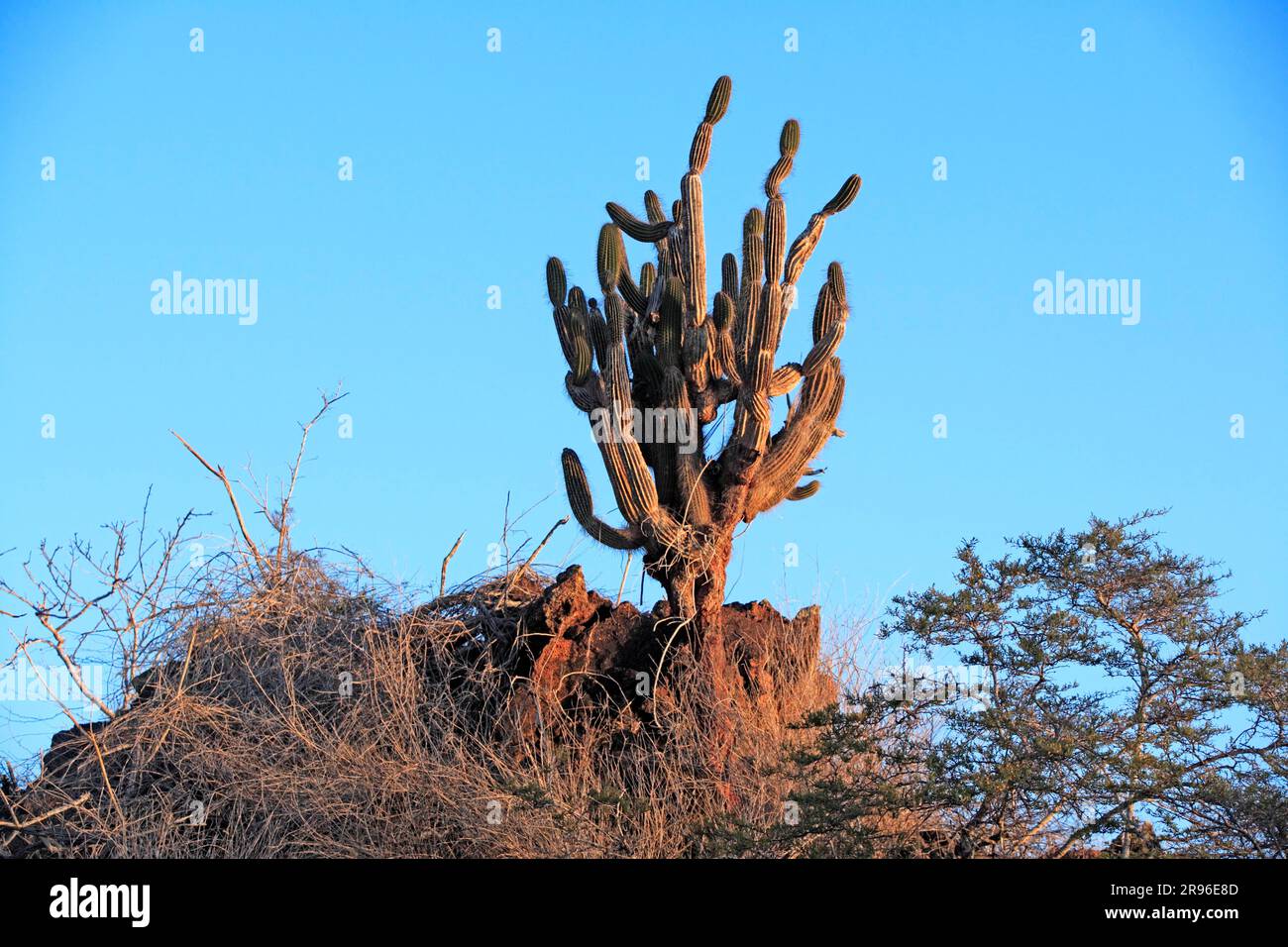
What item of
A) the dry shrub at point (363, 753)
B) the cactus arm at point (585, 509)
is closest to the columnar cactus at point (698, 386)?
the cactus arm at point (585, 509)

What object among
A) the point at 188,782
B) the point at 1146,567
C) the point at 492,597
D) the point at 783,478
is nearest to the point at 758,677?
the point at 783,478

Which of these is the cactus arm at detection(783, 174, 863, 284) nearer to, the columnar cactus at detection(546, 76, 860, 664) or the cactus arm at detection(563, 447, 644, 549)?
the columnar cactus at detection(546, 76, 860, 664)

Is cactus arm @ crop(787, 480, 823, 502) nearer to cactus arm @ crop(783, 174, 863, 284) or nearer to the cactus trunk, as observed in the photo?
the cactus trunk

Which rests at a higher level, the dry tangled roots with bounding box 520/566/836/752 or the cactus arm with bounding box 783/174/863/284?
the cactus arm with bounding box 783/174/863/284

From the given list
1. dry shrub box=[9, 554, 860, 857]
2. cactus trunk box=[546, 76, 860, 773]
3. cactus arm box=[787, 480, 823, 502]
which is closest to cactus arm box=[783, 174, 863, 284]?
cactus trunk box=[546, 76, 860, 773]

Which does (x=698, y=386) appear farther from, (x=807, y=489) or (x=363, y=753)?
(x=363, y=753)

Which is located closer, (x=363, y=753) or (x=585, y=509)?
(x=363, y=753)

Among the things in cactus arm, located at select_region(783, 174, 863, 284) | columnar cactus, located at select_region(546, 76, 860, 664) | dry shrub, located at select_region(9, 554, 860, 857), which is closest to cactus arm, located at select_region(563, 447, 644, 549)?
columnar cactus, located at select_region(546, 76, 860, 664)

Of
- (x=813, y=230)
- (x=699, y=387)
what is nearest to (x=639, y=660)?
(x=699, y=387)

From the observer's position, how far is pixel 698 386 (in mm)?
11141

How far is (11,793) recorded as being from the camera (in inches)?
398

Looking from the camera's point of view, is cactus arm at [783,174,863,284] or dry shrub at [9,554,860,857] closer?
dry shrub at [9,554,860,857]

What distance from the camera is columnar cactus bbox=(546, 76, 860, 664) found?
10766 millimetres
